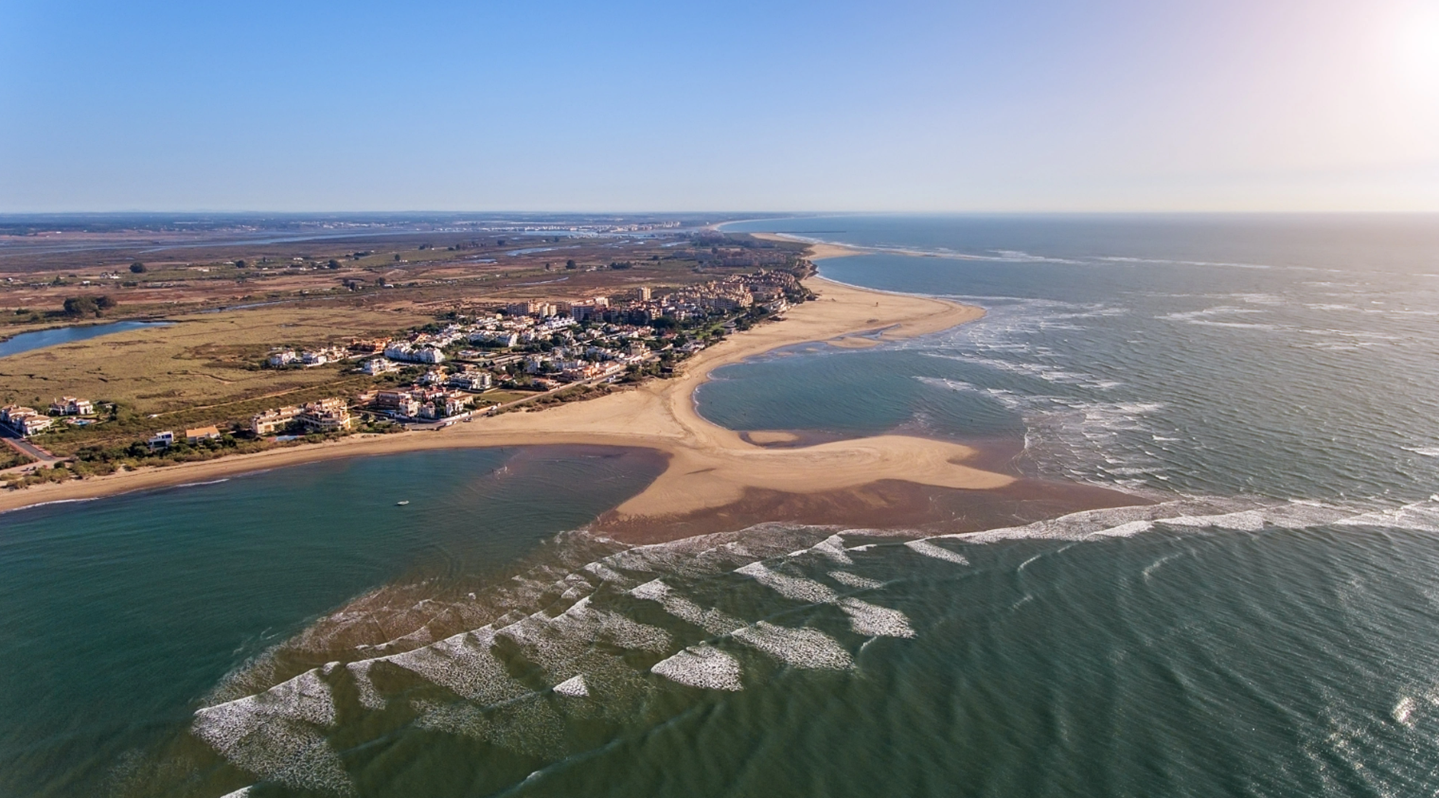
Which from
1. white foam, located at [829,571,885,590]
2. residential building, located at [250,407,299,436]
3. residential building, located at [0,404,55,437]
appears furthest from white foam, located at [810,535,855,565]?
residential building, located at [0,404,55,437]

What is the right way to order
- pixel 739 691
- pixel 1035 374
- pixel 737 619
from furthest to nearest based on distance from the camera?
pixel 1035 374, pixel 737 619, pixel 739 691

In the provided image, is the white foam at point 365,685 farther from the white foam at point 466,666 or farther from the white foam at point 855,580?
the white foam at point 855,580

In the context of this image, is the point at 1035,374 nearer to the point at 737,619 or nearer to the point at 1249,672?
the point at 1249,672

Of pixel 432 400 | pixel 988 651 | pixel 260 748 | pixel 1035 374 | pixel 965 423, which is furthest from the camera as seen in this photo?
pixel 1035 374

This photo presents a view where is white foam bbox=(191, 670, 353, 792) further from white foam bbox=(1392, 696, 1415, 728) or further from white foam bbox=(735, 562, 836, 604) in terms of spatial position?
white foam bbox=(1392, 696, 1415, 728)

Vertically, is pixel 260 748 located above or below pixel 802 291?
below

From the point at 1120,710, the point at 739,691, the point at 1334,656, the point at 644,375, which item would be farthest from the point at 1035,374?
the point at 739,691

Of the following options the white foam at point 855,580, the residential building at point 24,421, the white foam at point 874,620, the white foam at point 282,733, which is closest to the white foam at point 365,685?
the white foam at point 282,733

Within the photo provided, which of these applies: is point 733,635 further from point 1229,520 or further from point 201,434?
point 201,434
